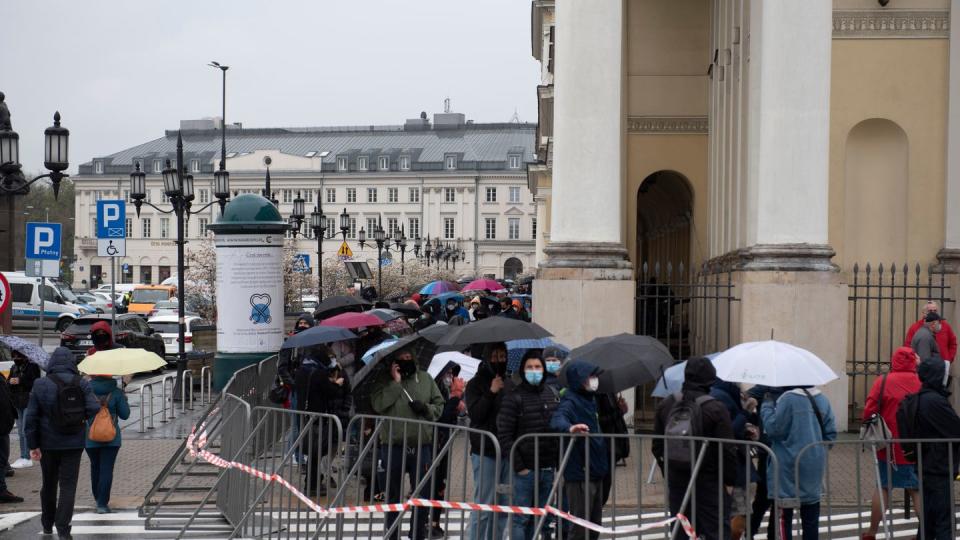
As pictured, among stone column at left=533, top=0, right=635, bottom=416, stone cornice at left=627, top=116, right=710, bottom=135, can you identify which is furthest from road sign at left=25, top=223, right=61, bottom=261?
stone cornice at left=627, top=116, right=710, bottom=135

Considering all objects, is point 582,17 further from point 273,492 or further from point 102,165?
point 102,165

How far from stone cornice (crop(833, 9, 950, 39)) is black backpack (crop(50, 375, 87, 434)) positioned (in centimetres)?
1376

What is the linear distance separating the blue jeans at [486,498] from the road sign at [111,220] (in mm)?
15836

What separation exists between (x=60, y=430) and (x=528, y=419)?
15.3 ft

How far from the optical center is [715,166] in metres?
25.6

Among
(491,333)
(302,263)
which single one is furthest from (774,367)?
(302,263)

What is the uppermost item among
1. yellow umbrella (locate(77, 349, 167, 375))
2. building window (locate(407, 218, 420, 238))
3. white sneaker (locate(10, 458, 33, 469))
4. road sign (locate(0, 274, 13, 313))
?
building window (locate(407, 218, 420, 238))

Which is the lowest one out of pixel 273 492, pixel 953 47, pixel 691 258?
pixel 273 492

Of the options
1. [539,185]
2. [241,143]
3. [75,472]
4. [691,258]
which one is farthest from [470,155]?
[75,472]

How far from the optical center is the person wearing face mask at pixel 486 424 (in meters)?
10.2

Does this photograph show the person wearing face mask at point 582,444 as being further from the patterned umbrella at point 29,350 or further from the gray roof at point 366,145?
the gray roof at point 366,145

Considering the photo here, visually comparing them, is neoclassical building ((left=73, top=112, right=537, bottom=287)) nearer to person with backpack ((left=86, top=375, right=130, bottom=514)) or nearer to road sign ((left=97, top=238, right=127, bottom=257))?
road sign ((left=97, top=238, right=127, bottom=257))

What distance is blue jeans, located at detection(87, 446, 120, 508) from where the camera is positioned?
43.8 feet

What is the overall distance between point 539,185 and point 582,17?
49.1m
